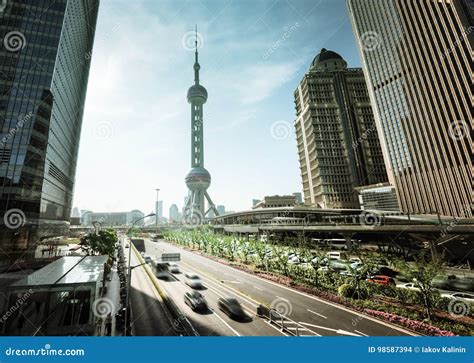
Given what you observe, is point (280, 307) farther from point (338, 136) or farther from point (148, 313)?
point (338, 136)

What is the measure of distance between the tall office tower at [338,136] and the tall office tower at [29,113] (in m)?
84.2

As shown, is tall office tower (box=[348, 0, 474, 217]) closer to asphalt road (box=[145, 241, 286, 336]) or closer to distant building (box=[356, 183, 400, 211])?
distant building (box=[356, 183, 400, 211])

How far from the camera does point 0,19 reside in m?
43.9

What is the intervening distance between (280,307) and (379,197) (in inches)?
2731

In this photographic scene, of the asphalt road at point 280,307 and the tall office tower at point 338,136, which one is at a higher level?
the tall office tower at point 338,136

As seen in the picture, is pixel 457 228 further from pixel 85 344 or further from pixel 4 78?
pixel 4 78

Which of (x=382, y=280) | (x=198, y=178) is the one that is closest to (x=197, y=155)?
(x=198, y=178)

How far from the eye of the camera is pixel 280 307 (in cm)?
2112

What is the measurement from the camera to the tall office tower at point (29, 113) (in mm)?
39041

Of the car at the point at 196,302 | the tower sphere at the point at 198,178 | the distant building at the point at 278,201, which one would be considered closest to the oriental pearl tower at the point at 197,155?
the tower sphere at the point at 198,178

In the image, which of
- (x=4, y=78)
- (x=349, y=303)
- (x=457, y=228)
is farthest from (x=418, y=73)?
(x=4, y=78)

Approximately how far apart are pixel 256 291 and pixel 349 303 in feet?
31.3

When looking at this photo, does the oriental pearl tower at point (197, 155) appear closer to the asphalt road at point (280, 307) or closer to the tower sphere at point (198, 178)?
the tower sphere at point (198, 178)

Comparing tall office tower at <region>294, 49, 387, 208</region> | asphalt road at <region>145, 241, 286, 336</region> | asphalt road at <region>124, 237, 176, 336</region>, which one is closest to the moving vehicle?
asphalt road at <region>124, 237, 176, 336</region>
